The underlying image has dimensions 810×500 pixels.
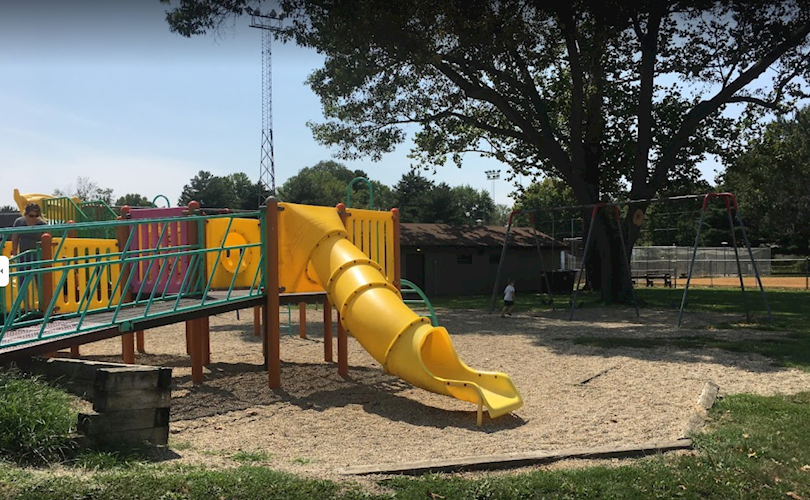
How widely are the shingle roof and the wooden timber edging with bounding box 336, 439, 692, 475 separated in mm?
24870

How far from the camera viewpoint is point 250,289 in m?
8.76

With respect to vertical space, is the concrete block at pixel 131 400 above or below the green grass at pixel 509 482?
above

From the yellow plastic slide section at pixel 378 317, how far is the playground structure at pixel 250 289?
1cm

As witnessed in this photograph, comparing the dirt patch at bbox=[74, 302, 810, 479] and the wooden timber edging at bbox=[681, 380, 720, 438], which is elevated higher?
the wooden timber edging at bbox=[681, 380, 720, 438]

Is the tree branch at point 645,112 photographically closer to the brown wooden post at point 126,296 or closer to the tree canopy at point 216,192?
the brown wooden post at point 126,296

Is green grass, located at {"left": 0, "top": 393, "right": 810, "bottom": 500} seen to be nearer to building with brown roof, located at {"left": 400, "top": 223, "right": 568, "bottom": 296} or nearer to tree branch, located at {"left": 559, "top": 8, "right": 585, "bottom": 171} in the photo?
tree branch, located at {"left": 559, "top": 8, "right": 585, "bottom": 171}

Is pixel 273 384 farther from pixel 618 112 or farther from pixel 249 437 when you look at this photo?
pixel 618 112

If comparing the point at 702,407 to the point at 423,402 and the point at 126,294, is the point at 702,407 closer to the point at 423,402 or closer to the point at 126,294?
the point at 423,402

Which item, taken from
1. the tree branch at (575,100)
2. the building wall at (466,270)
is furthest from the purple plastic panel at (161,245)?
the building wall at (466,270)

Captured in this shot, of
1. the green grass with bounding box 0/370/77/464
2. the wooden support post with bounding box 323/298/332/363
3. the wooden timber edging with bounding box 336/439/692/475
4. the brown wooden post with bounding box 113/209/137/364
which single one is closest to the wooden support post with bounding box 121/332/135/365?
the brown wooden post with bounding box 113/209/137/364

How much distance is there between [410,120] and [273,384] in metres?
16.7

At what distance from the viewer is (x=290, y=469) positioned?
15.8 feet

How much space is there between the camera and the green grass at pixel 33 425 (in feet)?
15.4

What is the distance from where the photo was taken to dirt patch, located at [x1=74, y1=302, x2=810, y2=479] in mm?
5766
